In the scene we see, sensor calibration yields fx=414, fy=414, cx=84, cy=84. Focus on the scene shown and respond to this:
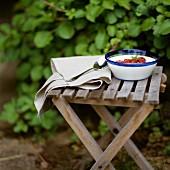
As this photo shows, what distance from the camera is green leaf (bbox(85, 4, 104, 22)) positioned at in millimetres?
2420

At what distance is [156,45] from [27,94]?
104 centimetres

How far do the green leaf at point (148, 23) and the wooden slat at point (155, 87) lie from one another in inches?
11.8

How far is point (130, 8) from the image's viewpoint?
8.15ft

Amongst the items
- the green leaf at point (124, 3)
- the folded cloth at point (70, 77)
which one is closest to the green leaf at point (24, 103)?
the folded cloth at point (70, 77)

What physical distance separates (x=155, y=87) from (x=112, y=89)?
19cm

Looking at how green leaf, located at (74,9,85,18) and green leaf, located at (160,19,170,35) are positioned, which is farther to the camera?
green leaf, located at (74,9,85,18)

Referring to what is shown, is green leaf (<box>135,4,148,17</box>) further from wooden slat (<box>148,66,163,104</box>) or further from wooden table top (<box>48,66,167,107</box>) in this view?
wooden table top (<box>48,66,167,107</box>)

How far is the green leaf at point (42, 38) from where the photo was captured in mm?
2676

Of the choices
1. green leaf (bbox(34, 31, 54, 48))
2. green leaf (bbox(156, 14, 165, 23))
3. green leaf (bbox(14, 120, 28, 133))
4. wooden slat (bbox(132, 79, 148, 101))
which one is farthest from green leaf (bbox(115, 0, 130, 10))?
green leaf (bbox(14, 120, 28, 133))

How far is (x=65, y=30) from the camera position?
265cm

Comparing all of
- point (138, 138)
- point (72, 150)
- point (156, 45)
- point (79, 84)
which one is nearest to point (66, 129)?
point (72, 150)

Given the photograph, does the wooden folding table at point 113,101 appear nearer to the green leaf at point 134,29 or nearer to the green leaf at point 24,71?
the green leaf at point 134,29

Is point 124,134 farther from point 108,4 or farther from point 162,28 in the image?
point 108,4

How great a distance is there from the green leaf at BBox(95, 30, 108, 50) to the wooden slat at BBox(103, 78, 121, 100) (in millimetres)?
604
